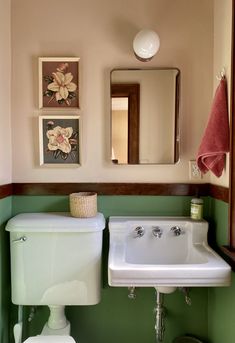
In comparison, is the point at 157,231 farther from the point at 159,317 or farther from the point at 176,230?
the point at 159,317

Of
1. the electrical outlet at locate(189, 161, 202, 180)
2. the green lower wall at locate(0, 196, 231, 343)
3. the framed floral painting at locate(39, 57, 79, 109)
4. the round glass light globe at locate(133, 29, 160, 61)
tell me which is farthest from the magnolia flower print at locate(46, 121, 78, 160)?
the electrical outlet at locate(189, 161, 202, 180)

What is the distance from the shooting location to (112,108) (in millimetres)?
1562

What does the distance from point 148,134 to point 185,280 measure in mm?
772

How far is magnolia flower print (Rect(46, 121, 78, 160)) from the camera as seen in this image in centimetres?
156

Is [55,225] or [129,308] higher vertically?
[55,225]

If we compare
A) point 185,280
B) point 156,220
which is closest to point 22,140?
point 156,220

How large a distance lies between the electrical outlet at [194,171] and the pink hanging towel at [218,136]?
16cm

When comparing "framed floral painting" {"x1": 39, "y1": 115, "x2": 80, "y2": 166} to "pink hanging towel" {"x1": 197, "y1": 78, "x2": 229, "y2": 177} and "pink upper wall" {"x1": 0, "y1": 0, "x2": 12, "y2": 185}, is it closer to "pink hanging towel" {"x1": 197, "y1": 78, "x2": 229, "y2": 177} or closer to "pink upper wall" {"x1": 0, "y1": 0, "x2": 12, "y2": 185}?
"pink upper wall" {"x1": 0, "y1": 0, "x2": 12, "y2": 185}

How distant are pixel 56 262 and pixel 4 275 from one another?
31cm

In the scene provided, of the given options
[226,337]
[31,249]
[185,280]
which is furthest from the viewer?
[31,249]

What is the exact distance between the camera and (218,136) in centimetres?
133

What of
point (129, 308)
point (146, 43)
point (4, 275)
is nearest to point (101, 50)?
point (146, 43)

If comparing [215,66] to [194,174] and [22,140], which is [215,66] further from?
[22,140]

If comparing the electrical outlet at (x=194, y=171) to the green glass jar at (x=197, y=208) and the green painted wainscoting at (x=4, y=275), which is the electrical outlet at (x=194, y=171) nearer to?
the green glass jar at (x=197, y=208)
